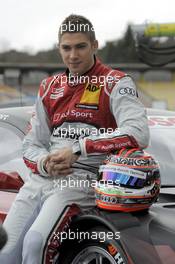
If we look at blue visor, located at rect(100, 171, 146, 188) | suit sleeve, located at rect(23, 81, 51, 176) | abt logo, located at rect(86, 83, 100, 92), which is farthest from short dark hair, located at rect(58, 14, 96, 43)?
blue visor, located at rect(100, 171, 146, 188)

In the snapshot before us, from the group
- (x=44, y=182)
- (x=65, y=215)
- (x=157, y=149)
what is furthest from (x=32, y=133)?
(x=157, y=149)

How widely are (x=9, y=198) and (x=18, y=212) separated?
465mm

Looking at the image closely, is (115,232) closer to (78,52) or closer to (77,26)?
(78,52)

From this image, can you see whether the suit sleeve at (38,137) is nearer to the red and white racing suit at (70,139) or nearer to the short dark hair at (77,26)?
the red and white racing suit at (70,139)

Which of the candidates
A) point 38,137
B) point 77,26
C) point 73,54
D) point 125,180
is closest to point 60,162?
point 125,180

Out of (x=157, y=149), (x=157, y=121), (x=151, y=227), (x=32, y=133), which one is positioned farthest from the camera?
(x=157, y=121)

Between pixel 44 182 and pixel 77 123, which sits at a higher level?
pixel 77 123

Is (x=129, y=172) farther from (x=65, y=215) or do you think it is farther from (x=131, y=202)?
(x=65, y=215)

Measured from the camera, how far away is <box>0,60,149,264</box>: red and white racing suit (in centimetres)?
314

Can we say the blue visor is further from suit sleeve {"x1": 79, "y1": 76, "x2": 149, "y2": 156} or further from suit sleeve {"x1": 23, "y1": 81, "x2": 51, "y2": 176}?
suit sleeve {"x1": 23, "y1": 81, "x2": 51, "y2": 176}

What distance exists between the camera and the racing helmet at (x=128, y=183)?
3051 millimetres

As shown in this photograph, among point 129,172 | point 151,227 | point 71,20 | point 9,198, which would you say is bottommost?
point 9,198

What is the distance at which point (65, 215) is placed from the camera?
317 cm

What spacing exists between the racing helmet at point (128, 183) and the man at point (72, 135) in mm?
92
